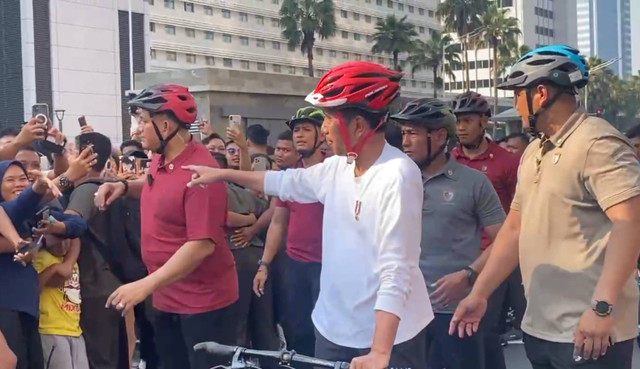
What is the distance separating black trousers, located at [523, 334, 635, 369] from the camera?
388 centimetres

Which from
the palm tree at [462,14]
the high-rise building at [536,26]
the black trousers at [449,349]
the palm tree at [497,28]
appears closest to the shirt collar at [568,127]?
the black trousers at [449,349]

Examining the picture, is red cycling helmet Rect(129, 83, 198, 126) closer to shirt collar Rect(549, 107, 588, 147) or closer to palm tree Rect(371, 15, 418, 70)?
shirt collar Rect(549, 107, 588, 147)

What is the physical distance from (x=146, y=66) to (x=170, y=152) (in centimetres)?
5529

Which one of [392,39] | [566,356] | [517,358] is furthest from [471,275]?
[392,39]

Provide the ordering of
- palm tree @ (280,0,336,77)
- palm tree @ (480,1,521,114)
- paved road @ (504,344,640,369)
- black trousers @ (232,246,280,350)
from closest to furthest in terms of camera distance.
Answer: black trousers @ (232,246,280,350) → paved road @ (504,344,640,369) → palm tree @ (480,1,521,114) → palm tree @ (280,0,336,77)

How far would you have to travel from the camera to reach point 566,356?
395 cm

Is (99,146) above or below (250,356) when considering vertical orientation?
above

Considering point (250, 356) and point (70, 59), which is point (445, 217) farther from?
point (70, 59)

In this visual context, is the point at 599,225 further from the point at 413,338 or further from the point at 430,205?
the point at 430,205

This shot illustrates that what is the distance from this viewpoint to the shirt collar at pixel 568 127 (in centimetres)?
402

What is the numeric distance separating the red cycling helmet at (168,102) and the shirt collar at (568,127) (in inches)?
84.0

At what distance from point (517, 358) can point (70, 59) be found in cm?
4888

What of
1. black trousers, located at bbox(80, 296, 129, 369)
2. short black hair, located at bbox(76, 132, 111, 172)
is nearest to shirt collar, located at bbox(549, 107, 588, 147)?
black trousers, located at bbox(80, 296, 129, 369)

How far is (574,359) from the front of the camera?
388 cm
